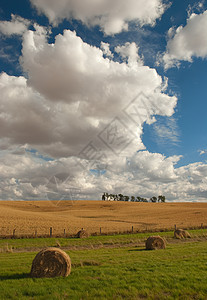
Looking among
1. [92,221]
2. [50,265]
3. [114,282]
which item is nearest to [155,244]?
[114,282]

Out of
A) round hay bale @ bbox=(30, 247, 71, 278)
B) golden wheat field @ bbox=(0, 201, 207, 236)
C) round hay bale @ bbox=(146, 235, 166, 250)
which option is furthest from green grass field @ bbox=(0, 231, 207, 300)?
golden wheat field @ bbox=(0, 201, 207, 236)

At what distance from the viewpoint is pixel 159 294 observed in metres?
8.59

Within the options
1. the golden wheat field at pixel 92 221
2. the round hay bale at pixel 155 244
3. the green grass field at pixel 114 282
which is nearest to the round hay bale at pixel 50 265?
the green grass field at pixel 114 282

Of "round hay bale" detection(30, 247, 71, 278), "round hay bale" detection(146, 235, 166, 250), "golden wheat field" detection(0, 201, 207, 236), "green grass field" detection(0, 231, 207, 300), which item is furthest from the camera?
"golden wheat field" detection(0, 201, 207, 236)

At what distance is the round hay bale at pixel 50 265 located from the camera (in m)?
10.9

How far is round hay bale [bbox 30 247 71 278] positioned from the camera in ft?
35.7

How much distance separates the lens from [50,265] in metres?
11.0

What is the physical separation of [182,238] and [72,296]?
23.0 meters

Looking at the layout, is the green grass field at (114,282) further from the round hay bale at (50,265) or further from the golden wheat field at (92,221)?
the golden wheat field at (92,221)

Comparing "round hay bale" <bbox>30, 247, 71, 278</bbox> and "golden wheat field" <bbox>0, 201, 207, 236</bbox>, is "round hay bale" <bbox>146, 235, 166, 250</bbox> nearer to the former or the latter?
"round hay bale" <bbox>30, 247, 71, 278</bbox>

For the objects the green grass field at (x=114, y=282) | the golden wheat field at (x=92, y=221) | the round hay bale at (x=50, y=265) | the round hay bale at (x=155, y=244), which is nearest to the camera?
the green grass field at (x=114, y=282)

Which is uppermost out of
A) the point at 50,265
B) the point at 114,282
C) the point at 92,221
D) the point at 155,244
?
the point at 50,265

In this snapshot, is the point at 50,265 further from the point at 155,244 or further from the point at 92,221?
the point at 92,221

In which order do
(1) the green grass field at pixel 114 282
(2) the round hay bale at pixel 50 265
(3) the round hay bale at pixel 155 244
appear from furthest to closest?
(3) the round hay bale at pixel 155 244 → (2) the round hay bale at pixel 50 265 → (1) the green grass field at pixel 114 282
